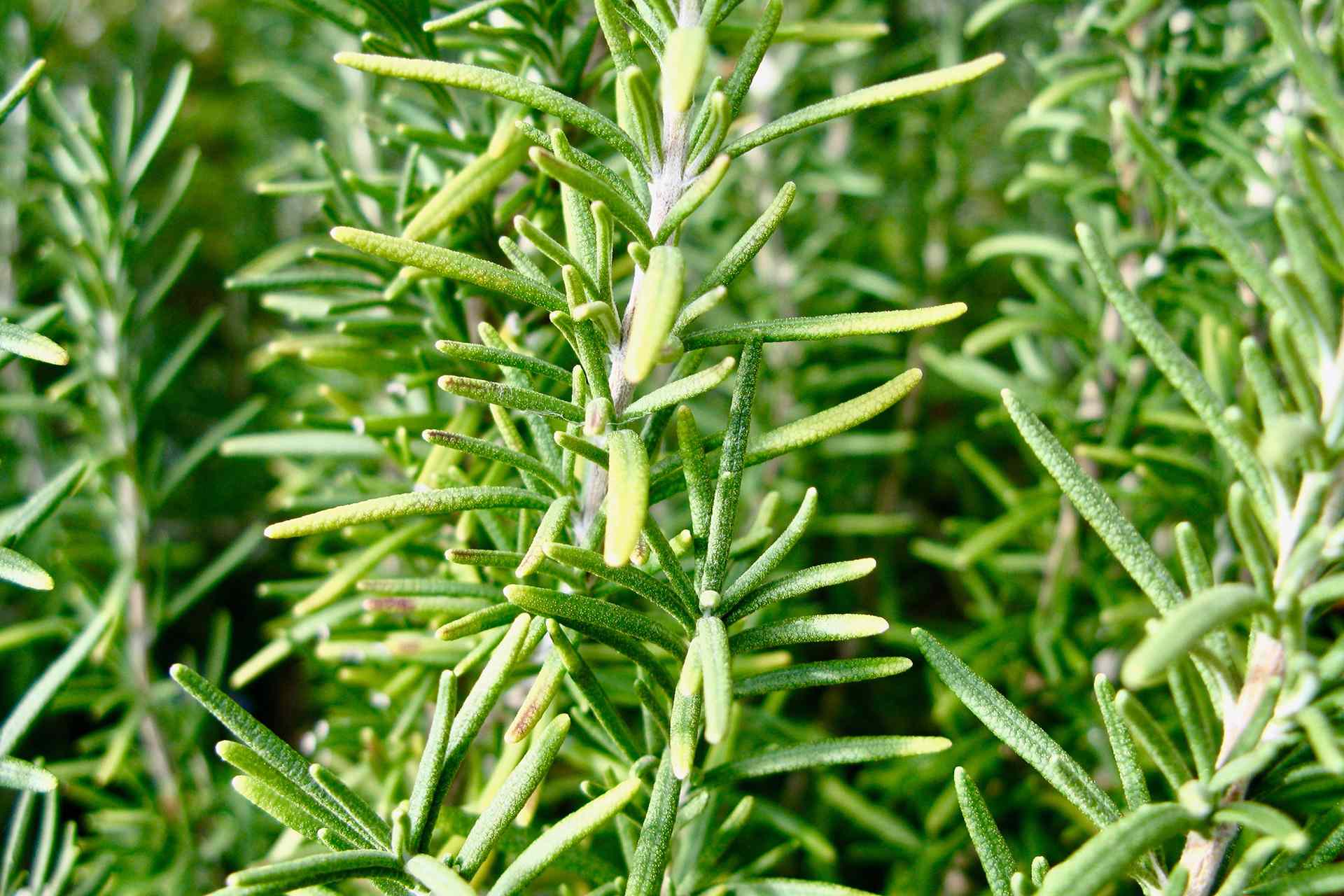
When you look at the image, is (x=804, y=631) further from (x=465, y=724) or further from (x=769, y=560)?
(x=465, y=724)

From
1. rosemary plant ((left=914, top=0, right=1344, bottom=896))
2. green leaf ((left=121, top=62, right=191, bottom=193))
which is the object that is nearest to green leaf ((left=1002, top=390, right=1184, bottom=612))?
rosemary plant ((left=914, top=0, right=1344, bottom=896))

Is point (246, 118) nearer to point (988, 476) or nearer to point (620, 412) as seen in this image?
point (988, 476)

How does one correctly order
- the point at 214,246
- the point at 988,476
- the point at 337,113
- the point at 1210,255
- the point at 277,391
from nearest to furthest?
the point at 1210,255
the point at 988,476
the point at 337,113
the point at 277,391
the point at 214,246

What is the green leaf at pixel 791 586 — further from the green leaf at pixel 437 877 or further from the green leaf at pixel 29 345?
the green leaf at pixel 29 345

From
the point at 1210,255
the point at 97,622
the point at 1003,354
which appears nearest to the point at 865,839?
the point at 1210,255

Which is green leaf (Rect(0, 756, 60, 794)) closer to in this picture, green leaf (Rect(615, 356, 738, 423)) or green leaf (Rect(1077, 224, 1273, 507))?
green leaf (Rect(615, 356, 738, 423))
